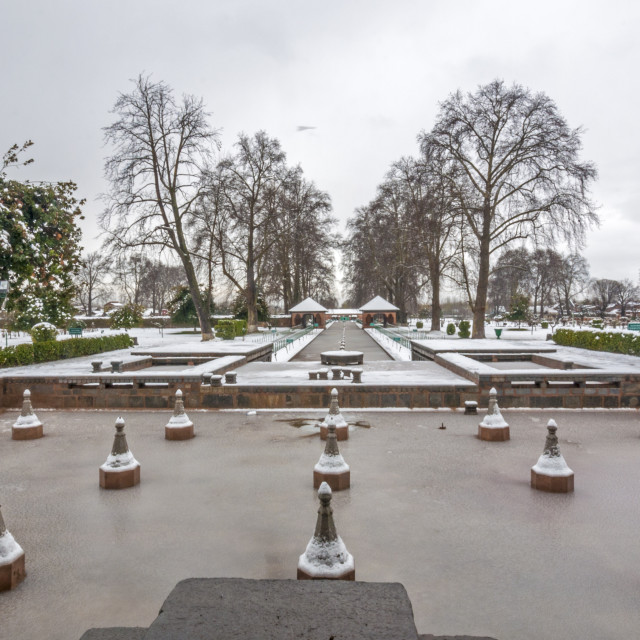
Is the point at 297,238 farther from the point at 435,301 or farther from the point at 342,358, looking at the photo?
the point at 342,358

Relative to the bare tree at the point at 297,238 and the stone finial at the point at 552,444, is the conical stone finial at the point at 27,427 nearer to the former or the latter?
the stone finial at the point at 552,444

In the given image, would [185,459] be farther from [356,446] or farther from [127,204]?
[127,204]

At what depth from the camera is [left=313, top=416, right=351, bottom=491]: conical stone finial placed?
539 cm

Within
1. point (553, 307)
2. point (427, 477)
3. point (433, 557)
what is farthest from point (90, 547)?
point (553, 307)

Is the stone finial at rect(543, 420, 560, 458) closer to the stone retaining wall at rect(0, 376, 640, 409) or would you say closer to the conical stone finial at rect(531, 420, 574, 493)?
the conical stone finial at rect(531, 420, 574, 493)

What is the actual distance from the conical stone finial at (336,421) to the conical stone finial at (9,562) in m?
4.28

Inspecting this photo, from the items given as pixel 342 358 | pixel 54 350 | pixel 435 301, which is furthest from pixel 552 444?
pixel 435 301

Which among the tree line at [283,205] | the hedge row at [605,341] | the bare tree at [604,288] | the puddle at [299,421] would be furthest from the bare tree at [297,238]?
the bare tree at [604,288]

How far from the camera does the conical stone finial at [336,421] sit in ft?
23.5

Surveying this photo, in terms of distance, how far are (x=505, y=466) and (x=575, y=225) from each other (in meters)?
20.6

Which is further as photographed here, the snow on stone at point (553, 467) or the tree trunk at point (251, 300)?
the tree trunk at point (251, 300)

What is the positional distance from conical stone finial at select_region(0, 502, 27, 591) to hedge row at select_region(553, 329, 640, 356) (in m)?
18.9

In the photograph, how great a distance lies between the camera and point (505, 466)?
247 inches

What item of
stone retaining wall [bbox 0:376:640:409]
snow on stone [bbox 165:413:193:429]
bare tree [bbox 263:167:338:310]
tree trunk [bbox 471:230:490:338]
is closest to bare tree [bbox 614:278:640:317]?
bare tree [bbox 263:167:338:310]
